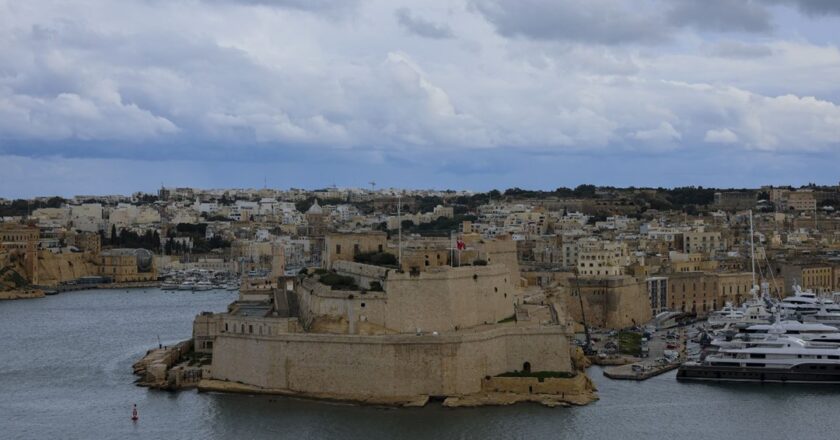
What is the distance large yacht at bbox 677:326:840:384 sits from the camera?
1005 inches

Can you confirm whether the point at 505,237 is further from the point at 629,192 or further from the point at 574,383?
the point at 629,192

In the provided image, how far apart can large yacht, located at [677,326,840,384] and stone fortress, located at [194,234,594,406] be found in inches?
118

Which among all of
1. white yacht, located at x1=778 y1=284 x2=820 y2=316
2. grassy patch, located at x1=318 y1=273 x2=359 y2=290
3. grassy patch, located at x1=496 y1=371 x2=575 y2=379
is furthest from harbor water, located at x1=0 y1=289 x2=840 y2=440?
white yacht, located at x1=778 y1=284 x2=820 y2=316

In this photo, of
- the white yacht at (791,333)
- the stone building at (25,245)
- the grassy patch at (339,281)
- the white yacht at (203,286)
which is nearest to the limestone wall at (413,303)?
the grassy patch at (339,281)

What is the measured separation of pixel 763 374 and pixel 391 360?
8.36 metres

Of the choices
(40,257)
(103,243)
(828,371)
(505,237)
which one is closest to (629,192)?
(103,243)

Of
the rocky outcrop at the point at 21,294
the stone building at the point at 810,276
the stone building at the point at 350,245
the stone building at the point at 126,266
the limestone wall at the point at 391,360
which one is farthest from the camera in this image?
the stone building at the point at 126,266

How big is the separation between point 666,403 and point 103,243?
56.1 metres

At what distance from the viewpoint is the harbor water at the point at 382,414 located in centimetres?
2106

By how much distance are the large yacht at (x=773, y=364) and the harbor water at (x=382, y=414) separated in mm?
349

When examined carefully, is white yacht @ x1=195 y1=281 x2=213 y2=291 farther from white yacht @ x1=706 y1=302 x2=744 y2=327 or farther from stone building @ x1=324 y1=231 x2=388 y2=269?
white yacht @ x1=706 y1=302 x2=744 y2=327

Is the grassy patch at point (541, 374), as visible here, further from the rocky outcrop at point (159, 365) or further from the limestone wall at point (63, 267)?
the limestone wall at point (63, 267)

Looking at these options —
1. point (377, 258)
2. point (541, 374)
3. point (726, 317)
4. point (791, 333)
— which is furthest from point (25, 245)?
point (791, 333)

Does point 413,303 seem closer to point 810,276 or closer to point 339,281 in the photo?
point 339,281
